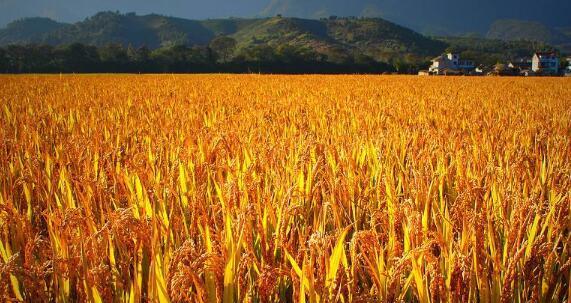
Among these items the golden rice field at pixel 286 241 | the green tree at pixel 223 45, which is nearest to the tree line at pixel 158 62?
the green tree at pixel 223 45

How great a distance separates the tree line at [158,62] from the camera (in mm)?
49500

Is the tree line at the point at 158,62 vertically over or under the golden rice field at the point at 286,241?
over

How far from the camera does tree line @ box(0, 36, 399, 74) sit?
4950 cm

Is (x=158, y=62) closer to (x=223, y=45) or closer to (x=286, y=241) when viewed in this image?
(x=223, y=45)

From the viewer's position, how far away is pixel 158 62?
5488cm

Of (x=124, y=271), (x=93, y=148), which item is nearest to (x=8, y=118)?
(x=93, y=148)

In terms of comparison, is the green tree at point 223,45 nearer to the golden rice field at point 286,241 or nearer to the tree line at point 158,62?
the tree line at point 158,62

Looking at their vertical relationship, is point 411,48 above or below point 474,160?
above

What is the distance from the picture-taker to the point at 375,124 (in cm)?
453

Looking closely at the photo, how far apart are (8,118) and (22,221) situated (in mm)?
3969

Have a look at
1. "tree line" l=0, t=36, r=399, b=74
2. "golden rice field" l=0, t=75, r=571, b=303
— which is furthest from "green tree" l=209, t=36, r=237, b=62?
"golden rice field" l=0, t=75, r=571, b=303

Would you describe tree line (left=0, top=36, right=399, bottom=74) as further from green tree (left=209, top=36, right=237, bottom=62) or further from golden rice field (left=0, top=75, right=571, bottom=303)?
golden rice field (left=0, top=75, right=571, bottom=303)

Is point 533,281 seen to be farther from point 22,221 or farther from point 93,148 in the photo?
point 93,148

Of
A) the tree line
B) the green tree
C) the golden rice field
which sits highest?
the green tree
